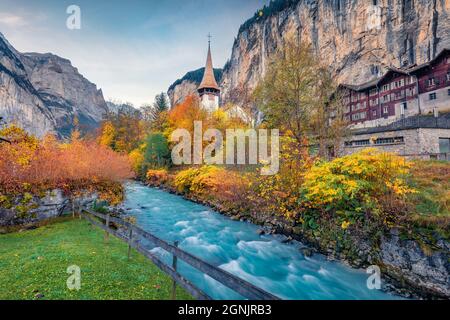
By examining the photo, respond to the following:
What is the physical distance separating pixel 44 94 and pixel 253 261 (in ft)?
440

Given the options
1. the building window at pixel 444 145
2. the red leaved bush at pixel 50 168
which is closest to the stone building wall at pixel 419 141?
the building window at pixel 444 145

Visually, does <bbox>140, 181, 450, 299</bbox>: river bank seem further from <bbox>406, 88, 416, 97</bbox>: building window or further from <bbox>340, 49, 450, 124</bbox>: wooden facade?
<bbox>406, 88, 416, 97</bbox>: building window

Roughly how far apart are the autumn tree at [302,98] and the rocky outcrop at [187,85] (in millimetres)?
97131

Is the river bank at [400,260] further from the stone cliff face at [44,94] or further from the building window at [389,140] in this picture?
the stone cliff face at [44,94]

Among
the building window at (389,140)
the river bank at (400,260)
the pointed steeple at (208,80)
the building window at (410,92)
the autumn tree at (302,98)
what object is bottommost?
the river bank at (400,260)

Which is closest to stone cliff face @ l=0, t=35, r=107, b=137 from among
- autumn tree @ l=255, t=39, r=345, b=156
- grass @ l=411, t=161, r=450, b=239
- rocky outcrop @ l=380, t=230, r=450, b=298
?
autumn tree @ l=255, t=39, r=345, b=156

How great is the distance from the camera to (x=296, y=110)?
16.1 metres

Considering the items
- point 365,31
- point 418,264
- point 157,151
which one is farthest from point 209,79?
point 418,264

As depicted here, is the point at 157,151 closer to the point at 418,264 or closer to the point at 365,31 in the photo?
the point at 418,264

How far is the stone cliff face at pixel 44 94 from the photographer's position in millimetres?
76512

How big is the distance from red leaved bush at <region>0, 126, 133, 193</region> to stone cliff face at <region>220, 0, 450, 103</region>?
3019cm

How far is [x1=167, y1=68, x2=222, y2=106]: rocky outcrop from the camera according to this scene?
113125 millimetres

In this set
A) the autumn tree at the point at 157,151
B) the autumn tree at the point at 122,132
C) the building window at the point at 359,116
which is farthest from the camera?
the building window at the point at 359,116
